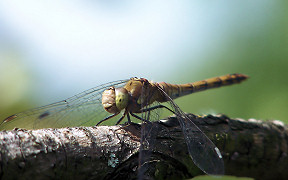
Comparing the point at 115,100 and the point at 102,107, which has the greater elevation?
the point at 115,100

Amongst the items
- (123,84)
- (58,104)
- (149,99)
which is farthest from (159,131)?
(58,104)

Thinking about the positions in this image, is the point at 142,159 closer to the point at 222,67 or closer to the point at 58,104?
the point at 58,104

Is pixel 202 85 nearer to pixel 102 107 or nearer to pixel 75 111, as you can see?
pixel 102 107

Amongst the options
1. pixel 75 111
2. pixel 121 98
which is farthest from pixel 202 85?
pixel 75 111

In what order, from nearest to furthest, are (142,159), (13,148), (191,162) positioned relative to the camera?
(13,148) < (142,159) < (191,162)

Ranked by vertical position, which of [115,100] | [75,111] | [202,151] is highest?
[115,100]

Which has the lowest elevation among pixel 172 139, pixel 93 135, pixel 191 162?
pixel 191 162
